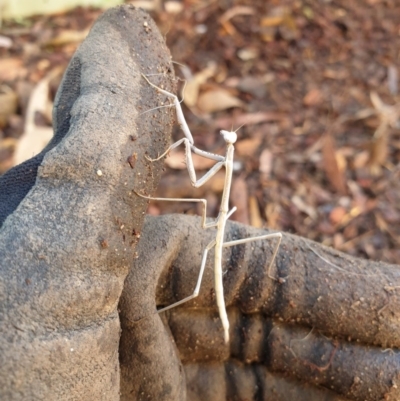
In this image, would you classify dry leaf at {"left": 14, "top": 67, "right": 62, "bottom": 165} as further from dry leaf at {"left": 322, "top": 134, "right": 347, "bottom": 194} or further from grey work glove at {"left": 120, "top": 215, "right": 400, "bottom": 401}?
dry leaf at {"left": 322, "top": 134, "right": 347, "bottom": 194}

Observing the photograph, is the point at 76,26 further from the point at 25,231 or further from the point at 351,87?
the point at 25,231

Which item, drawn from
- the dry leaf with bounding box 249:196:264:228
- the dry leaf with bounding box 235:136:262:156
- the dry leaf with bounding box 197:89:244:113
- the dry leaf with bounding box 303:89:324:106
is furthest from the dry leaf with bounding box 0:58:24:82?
the dry leaf with bounding box 303:89:324:106

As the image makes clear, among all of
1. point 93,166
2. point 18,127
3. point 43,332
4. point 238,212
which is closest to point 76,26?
point 18,127

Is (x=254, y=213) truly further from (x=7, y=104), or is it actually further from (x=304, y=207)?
(x=7, y=104)

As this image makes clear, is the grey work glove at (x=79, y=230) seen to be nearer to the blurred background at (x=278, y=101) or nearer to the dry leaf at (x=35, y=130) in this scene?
the blurred background at (x=278, y=101)

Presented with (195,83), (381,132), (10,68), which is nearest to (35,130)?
(10,68)

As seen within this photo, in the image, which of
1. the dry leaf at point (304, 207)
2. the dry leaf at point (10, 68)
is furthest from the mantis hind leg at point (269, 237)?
the dry leaf at point (10, 68)
